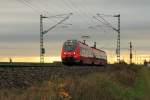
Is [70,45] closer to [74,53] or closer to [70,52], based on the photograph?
[70,52]

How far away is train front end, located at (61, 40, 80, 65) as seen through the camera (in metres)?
56.1

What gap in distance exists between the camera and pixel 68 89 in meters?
21.1

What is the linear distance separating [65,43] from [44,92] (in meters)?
39.9

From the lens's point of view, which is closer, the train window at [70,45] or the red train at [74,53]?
the red train at [74,53]

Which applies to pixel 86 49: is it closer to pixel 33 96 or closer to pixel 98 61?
pixel 98 61

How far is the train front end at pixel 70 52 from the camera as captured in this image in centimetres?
5610

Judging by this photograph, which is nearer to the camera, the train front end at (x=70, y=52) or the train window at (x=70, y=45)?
the train front end at (x=70, y=52)

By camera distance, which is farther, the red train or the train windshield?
the train windshield

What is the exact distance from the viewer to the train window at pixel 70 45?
186ft

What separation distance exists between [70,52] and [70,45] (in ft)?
2.88

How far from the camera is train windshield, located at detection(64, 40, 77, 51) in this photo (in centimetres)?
5678

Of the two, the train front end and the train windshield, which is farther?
the train windshield

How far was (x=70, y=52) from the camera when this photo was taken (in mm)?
56781

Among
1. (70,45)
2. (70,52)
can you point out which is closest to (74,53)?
(70,52)
